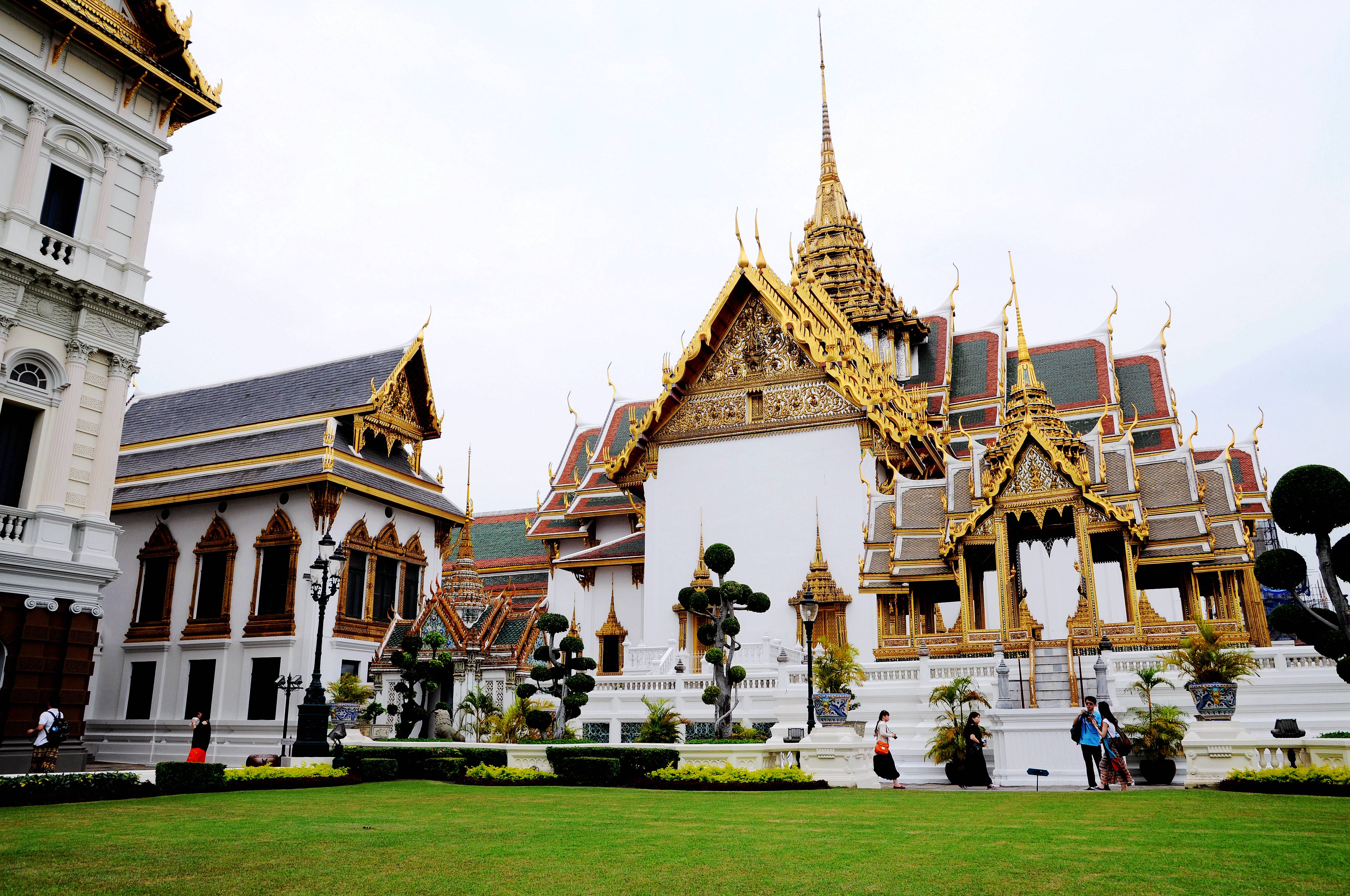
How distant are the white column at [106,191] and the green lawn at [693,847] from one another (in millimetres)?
9847

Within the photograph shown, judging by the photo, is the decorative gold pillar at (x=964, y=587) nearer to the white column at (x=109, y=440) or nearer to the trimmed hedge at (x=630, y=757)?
the trimmed hedge at (x=630, y=757)

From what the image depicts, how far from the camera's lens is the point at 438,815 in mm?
8594

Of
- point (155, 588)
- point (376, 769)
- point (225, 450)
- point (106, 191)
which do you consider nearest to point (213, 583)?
point (155, 588)

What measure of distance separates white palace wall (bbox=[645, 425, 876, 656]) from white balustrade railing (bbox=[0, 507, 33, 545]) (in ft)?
40.2

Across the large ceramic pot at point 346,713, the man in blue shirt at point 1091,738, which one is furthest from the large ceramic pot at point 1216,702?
the large ceramic pot at point 346,713

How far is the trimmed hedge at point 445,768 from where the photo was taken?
539 inches

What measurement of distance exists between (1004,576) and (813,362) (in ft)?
27.2

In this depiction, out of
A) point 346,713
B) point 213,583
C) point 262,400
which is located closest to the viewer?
point 346,713

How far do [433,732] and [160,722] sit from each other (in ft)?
23.6

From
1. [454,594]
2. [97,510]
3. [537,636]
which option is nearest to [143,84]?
[97,510]

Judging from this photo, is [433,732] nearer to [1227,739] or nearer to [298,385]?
[298,385]

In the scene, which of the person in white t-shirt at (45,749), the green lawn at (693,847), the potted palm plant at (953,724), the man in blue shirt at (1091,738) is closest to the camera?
the green lawn at (693,847)

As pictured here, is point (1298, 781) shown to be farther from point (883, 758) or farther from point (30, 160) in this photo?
point (30, 160)

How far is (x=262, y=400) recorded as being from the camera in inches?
1027
